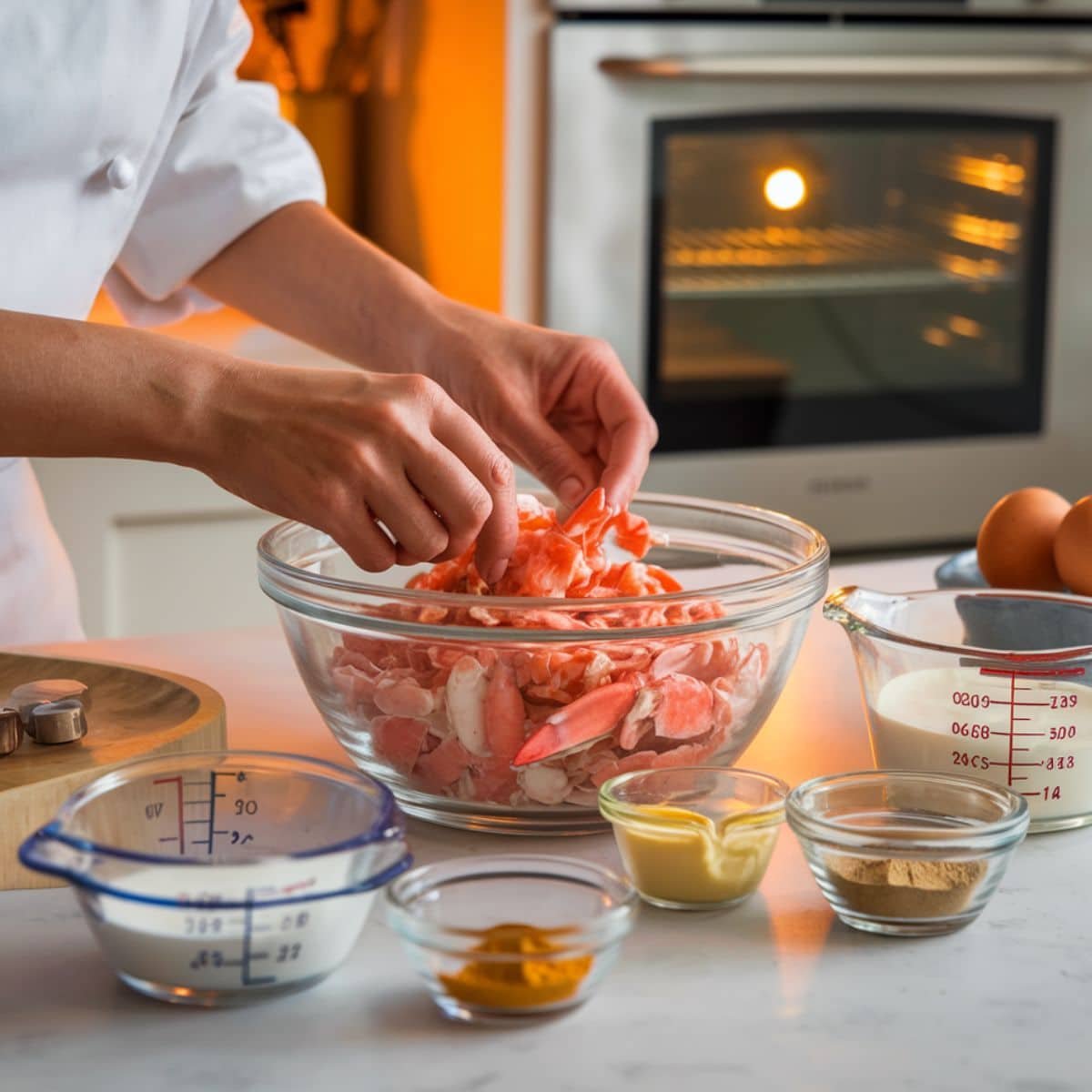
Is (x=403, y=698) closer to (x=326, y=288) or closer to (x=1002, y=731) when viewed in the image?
(x=1002, y=731)

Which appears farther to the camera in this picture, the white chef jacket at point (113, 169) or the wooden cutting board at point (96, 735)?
the white chef jacket at point (113, 169)

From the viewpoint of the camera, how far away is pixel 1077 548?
1.16 m

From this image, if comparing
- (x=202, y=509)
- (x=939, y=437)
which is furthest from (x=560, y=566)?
(x=939, y=437)

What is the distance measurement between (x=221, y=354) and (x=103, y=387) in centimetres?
7

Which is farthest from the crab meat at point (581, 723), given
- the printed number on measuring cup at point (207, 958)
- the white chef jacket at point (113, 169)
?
the white chef jacket at point (113, 169)

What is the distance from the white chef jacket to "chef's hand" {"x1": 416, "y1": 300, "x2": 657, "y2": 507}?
0.99 ft

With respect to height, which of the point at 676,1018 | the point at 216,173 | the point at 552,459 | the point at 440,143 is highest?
the point at 440,143

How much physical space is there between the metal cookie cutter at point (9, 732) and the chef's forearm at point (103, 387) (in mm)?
156

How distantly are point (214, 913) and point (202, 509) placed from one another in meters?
1.47

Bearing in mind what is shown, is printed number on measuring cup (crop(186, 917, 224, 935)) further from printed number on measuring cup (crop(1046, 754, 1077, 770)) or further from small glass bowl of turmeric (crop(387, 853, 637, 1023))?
printed number on measuring cup (crop(1046, 754, 1077, 770))

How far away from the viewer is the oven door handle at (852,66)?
2174 millimetres

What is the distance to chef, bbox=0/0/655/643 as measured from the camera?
2.86 ft

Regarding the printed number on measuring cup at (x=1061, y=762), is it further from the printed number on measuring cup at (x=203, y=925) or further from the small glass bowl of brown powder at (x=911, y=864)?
the printed number on measuring cup at (x=203, y=925)

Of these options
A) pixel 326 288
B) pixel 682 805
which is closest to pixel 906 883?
pixel 682 805
